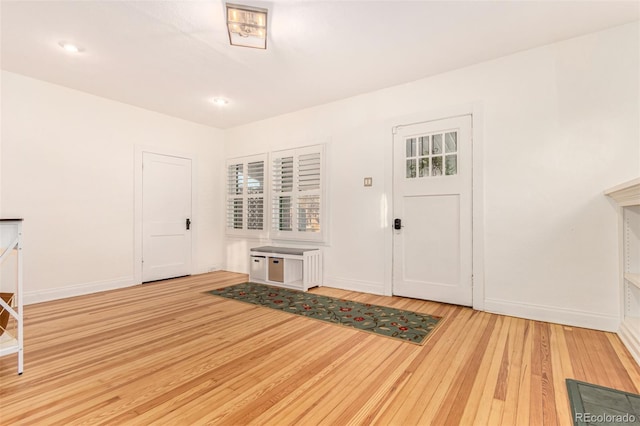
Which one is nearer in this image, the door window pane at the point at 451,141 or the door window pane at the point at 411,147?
the door window pane at the point at 451,141

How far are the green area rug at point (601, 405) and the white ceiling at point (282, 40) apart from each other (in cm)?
268

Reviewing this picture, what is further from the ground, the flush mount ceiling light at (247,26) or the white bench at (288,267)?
the flush mount ceiling light at (247,26)

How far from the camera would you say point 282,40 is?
2801 millimetres

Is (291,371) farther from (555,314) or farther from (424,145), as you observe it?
(424,145)

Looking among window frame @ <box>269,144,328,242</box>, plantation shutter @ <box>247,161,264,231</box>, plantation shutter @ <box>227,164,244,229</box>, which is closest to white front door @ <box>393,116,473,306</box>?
window frame @ <box>269,144,328,242</box>

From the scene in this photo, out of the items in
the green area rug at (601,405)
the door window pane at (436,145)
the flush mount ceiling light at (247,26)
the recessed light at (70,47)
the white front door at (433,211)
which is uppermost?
the recessed light at (70,47)

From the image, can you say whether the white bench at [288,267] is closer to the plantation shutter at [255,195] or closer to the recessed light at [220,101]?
the plantation shutter at [255,195]

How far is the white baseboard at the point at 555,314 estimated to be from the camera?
2598 millimetres

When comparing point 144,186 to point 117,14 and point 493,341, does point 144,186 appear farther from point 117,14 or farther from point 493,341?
point 493,341

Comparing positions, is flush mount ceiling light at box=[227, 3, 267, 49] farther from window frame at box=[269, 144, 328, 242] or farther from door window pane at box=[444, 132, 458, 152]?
door window pane at box=[444, 132, 458, 152]

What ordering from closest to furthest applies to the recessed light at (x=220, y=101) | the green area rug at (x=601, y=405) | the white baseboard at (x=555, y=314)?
the green area rug at (x=601, y=405) < the white baseboard at (x=555, y=314) < the recessed light at (x=220, y=101)

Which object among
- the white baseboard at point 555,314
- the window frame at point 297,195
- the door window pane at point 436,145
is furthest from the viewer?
the window frame at point 297,195

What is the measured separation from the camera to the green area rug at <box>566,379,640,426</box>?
4.83 feet

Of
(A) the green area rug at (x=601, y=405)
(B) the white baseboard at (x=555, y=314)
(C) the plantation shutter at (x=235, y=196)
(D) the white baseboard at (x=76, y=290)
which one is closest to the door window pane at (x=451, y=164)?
(B) the white baseboard at (x=555, y=314)
